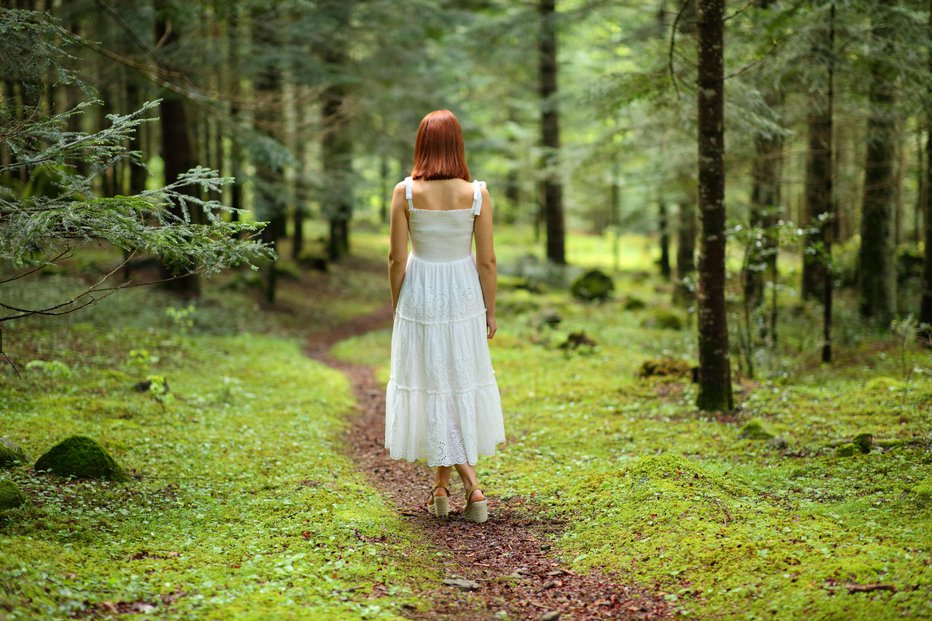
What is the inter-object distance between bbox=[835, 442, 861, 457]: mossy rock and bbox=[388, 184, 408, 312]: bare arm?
382cm

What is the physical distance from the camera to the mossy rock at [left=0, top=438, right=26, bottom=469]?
17.0ft

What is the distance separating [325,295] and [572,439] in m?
13.7

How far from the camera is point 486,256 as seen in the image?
529 cm

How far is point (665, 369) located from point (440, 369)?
5.04 metres

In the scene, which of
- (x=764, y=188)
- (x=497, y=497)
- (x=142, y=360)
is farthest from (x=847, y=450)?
(x=142, y=360)

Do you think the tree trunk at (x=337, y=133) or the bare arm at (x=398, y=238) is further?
the tree trunk at (x=337, y=133)

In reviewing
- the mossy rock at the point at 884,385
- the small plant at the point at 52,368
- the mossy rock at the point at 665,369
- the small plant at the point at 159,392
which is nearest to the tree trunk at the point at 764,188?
the mossy rock at the point at 665,369

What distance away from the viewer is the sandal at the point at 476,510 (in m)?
5.28

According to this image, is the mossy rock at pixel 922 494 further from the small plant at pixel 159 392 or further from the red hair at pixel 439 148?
the small plant at pixel 159 392

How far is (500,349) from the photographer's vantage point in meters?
12.0

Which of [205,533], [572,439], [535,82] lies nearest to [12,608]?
[205,533]

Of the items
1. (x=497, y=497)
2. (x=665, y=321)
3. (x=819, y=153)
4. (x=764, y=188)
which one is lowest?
(x=497, y=497)

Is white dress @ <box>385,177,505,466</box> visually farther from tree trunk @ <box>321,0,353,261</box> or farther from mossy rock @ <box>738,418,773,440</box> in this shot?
tree trunk @ <box>321,0,353,261</box>

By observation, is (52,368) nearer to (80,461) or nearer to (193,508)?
(80,461)
